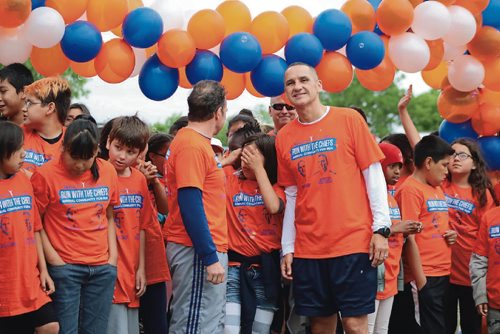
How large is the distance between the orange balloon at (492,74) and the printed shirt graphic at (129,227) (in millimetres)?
3288

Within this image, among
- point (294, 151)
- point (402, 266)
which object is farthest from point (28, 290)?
point (402, 266)

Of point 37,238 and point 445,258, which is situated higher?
point 37,238

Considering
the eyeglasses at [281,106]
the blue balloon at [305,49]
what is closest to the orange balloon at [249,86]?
the eyeglasses at [281,106]

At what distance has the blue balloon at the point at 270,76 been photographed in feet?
18.1

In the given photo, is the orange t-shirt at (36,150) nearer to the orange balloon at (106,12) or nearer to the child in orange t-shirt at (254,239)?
the child in orange t-shirt at (254,239)

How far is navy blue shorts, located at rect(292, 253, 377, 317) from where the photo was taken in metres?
4.03

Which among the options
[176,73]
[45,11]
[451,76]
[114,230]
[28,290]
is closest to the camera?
[28,290]

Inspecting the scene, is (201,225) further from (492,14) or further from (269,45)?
(492,14)

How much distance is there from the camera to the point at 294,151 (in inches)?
168

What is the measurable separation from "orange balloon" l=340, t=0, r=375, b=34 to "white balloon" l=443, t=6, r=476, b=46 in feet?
2.16

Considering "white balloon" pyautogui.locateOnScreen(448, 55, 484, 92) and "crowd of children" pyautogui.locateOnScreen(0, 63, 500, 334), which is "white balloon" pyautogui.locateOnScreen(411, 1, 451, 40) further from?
"crowd of children" pyautogui.locateOnScreen(0, 63, 500, 334)

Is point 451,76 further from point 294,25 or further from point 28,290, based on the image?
point 28,290

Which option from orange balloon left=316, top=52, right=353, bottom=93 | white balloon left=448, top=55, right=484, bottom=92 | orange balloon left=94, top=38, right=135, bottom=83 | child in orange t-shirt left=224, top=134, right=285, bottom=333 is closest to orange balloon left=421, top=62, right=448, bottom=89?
white balloon left=448, top=55, right=484, bottom=92

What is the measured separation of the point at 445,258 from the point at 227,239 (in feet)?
6.42
